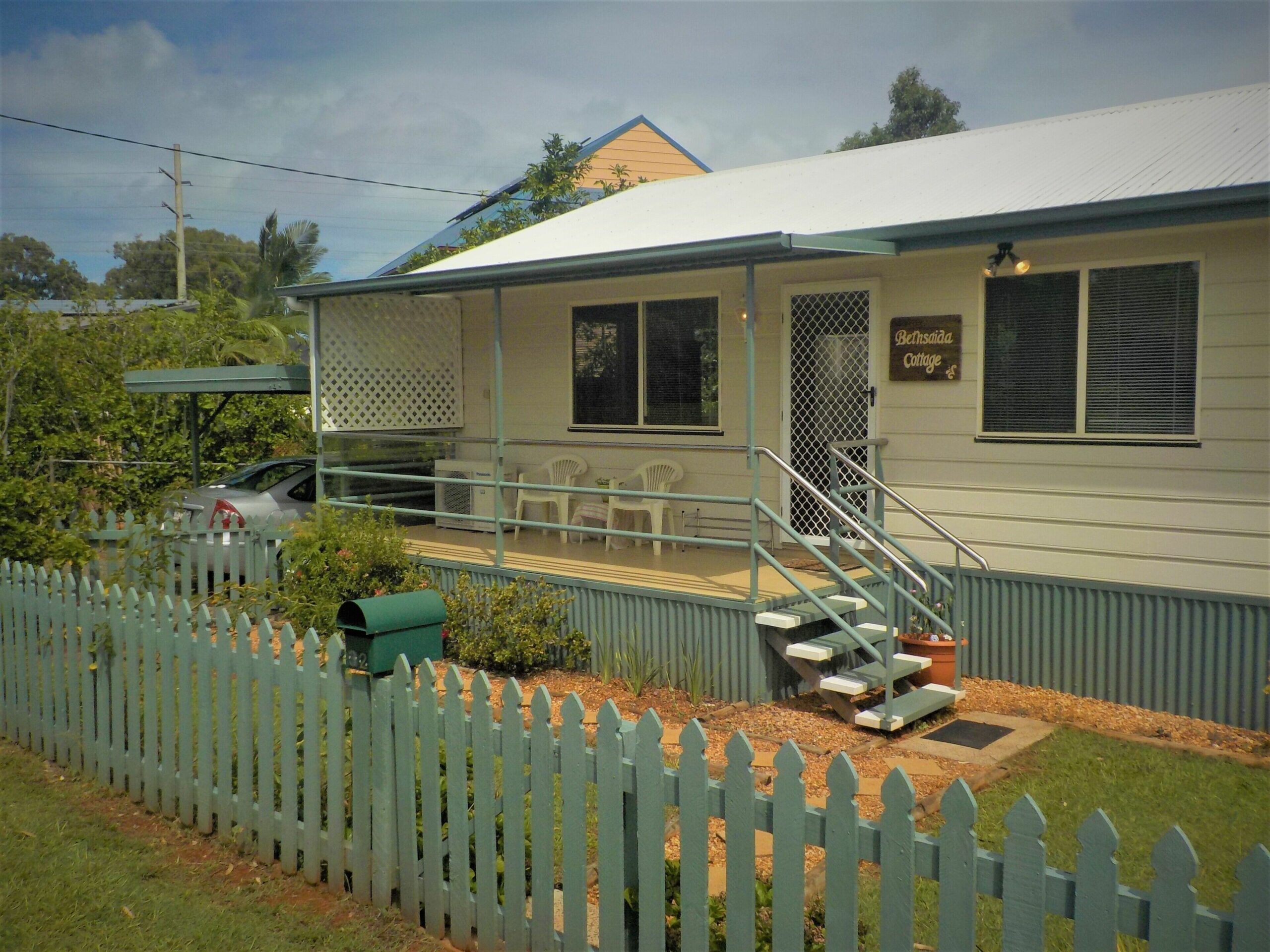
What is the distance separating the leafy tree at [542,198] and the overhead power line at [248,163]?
819 centimetres

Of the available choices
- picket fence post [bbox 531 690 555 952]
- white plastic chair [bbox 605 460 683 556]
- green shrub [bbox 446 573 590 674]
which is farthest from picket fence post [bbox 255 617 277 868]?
white plastic chair [bbox 605 460 683 556]

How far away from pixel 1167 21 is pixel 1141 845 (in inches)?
651

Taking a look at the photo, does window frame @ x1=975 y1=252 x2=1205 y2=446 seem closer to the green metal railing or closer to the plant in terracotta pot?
the green metal railing

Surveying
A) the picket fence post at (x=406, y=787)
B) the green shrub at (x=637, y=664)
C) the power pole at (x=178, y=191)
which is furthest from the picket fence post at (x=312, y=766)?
the power pole at (x=178, y=191)

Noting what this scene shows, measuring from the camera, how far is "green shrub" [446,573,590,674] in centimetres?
873

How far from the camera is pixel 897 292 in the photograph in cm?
931

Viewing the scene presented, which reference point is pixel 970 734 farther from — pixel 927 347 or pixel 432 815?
pixel 432 815

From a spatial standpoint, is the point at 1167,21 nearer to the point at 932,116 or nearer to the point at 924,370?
the point at 924,370

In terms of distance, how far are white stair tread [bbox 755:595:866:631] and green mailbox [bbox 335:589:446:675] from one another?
3.56 m

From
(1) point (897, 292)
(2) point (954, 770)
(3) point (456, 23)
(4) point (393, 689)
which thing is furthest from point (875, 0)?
(4) point (393, 689)

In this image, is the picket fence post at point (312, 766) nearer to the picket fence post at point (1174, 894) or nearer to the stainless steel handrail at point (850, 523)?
the picket fence post at point (1174, 894)

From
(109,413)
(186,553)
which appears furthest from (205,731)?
(109,413)

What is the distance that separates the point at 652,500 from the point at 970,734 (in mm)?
4211

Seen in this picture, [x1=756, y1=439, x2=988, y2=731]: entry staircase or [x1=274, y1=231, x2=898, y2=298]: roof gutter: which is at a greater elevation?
[x1=274, y1=231, x2=898, y2=298]: roof gutter
